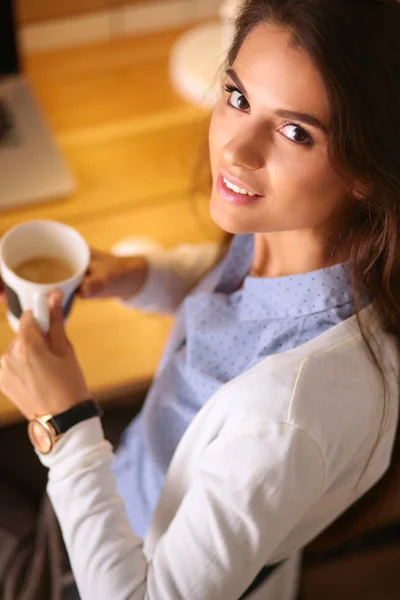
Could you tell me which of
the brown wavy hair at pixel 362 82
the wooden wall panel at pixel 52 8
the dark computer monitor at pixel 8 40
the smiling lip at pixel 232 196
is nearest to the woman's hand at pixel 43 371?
the smiling lip at pixel 232 196

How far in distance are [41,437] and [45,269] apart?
0.23m

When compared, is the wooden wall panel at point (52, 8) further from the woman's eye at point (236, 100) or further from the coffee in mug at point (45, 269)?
the woman's eye at point (236, 100)

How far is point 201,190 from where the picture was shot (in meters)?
1.17

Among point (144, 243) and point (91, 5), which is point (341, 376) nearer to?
point (144, 243)

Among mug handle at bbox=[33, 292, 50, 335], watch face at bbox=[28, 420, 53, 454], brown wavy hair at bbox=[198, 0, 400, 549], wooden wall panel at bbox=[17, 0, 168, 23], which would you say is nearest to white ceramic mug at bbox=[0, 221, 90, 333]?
mug handle at bbox=[33, 292, 50, 335]

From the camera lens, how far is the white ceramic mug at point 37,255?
0.81 m

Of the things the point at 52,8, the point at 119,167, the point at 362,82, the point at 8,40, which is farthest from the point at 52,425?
the point at 52,8

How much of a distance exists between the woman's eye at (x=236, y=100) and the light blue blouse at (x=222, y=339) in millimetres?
188

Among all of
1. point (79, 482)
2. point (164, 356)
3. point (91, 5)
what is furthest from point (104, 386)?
point (91, 5)

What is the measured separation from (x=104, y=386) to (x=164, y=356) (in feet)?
0.31

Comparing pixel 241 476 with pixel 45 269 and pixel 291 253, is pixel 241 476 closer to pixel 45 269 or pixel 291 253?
pixel 291 253

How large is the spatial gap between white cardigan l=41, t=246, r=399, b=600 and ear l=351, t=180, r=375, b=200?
0.40 ft

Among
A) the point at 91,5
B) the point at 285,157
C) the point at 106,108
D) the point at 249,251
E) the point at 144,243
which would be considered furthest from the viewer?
the point at 91,5

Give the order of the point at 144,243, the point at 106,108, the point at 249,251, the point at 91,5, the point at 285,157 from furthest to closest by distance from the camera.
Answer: the point at 91,5
the point at 106,108
the point at 144,243
the point at 249,251
the point at 285,157
